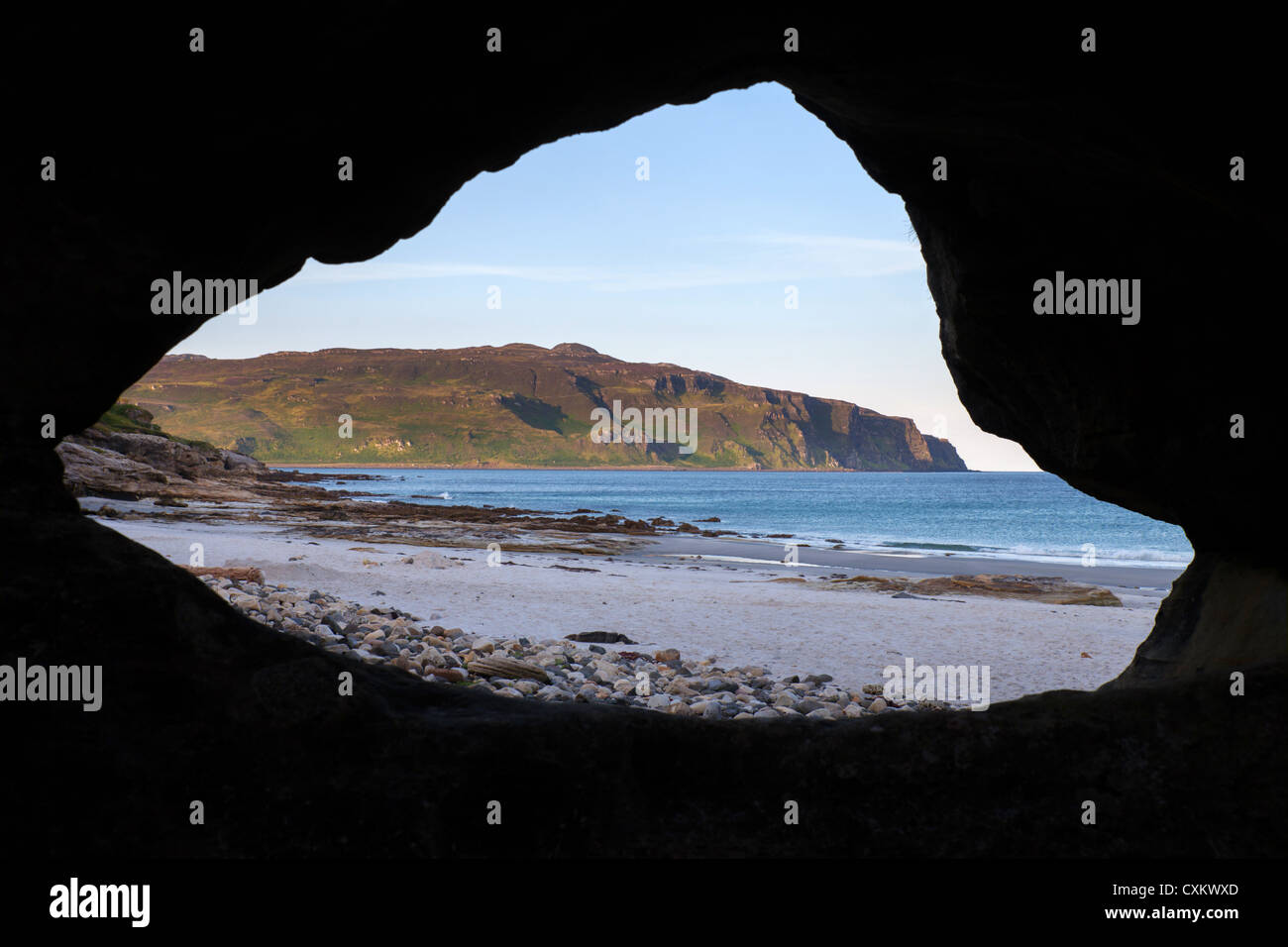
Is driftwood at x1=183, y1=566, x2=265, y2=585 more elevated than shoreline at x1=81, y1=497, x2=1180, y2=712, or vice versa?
driftwood at x1=183, y1=566, x2=265, y2=585

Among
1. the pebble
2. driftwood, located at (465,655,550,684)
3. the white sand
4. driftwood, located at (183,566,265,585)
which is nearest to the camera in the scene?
the pebble

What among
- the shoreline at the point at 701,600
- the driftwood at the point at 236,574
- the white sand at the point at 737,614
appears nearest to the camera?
the white sand at the point at 737,614

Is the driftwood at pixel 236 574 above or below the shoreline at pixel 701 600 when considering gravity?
above

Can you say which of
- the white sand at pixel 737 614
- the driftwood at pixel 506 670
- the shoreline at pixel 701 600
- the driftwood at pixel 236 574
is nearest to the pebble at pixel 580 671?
the driftwood at pixel 506 670

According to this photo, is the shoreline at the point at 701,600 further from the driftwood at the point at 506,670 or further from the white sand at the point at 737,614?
the driftwood at the point at 506,670

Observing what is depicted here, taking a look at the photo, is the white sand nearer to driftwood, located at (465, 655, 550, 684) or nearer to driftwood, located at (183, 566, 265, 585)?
driftwood, located at (183, 566, 265, 585)

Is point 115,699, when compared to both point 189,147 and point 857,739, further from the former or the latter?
point 857,739

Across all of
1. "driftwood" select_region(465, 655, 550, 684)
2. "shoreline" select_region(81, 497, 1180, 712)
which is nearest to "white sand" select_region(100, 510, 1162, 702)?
"shoreline" select_region(81, 497, 1180, 712)

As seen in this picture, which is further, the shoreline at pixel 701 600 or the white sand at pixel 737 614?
the shoreline at pixel 701 600

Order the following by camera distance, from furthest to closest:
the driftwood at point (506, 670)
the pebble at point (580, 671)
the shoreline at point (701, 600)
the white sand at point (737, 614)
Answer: the shoreline at point (701, 600) → the white sand at point (737, 614) → the driftwood at point (506, 670) → the pebble at point (580, 671)
